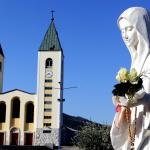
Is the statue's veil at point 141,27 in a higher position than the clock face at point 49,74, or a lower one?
lower

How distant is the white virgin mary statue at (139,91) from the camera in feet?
15.2

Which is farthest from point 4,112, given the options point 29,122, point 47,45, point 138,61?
point 138,61

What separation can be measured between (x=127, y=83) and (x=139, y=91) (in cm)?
13

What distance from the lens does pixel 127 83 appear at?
14.9 feet

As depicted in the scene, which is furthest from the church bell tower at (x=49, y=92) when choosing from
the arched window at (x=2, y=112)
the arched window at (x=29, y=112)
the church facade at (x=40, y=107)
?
the arched window at (x=2, y=112)

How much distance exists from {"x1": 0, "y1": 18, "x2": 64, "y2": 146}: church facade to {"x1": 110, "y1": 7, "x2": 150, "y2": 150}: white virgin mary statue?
2422 inches

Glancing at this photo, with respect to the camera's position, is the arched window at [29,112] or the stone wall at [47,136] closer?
the stone wall at [47,136]

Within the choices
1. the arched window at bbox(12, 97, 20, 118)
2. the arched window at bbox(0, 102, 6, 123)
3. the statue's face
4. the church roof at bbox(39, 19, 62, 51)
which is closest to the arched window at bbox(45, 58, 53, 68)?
the church roof at bbox(39, 19, 62, 51)

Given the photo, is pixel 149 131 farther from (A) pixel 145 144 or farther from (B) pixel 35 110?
(B) pixel 35 110

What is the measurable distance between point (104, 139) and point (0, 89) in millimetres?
38453

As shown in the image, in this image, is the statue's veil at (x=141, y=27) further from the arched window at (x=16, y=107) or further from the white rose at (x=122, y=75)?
the arched window at (x=16, y=107)

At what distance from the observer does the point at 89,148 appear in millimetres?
40531

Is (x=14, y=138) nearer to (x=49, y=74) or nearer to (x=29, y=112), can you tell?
(x=29, y=112)

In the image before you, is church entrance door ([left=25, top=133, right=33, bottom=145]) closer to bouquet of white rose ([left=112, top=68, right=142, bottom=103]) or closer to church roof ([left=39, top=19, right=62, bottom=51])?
church roof ([left=39, top=19, right=62, bottom=51])
